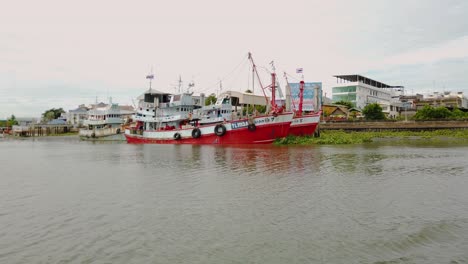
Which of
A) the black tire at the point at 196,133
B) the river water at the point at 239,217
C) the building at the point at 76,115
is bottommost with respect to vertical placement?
the river water at the point at 239,217

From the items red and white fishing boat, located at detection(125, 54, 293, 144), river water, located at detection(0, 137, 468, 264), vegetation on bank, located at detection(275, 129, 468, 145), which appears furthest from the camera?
vegetation on bank, located at detection(275, 129, 468, 145)

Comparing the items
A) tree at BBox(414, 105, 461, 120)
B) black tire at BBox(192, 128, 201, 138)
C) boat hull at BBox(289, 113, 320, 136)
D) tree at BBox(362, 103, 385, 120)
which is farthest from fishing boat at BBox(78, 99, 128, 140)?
tree at BBox(414, 105, 461, 120)

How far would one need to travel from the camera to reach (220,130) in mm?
41906

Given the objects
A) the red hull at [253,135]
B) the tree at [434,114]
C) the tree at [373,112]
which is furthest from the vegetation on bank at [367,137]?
the tree at [373,112]

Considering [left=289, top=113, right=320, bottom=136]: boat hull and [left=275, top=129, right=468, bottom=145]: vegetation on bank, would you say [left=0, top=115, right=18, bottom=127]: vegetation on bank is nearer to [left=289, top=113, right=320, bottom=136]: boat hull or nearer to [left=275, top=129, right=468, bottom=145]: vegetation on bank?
Result: [left=275, top=129, right=468, bottom=145]: vegetation on bank

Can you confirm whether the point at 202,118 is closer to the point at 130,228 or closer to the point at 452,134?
the point at 452,134

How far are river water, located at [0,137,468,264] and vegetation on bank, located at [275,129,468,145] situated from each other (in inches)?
873

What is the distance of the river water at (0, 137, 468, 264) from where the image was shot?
7.61m

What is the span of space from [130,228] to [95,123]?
222 ft

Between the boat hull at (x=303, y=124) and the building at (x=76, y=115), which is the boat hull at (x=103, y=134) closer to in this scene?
the boat hull at (x=303, y=124)

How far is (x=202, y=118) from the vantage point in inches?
1827

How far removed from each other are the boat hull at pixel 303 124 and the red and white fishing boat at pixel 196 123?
1859mm

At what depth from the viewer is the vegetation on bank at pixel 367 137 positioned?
40906mm

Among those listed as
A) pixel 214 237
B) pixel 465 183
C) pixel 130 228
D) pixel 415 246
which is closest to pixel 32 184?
pixel 130 228
